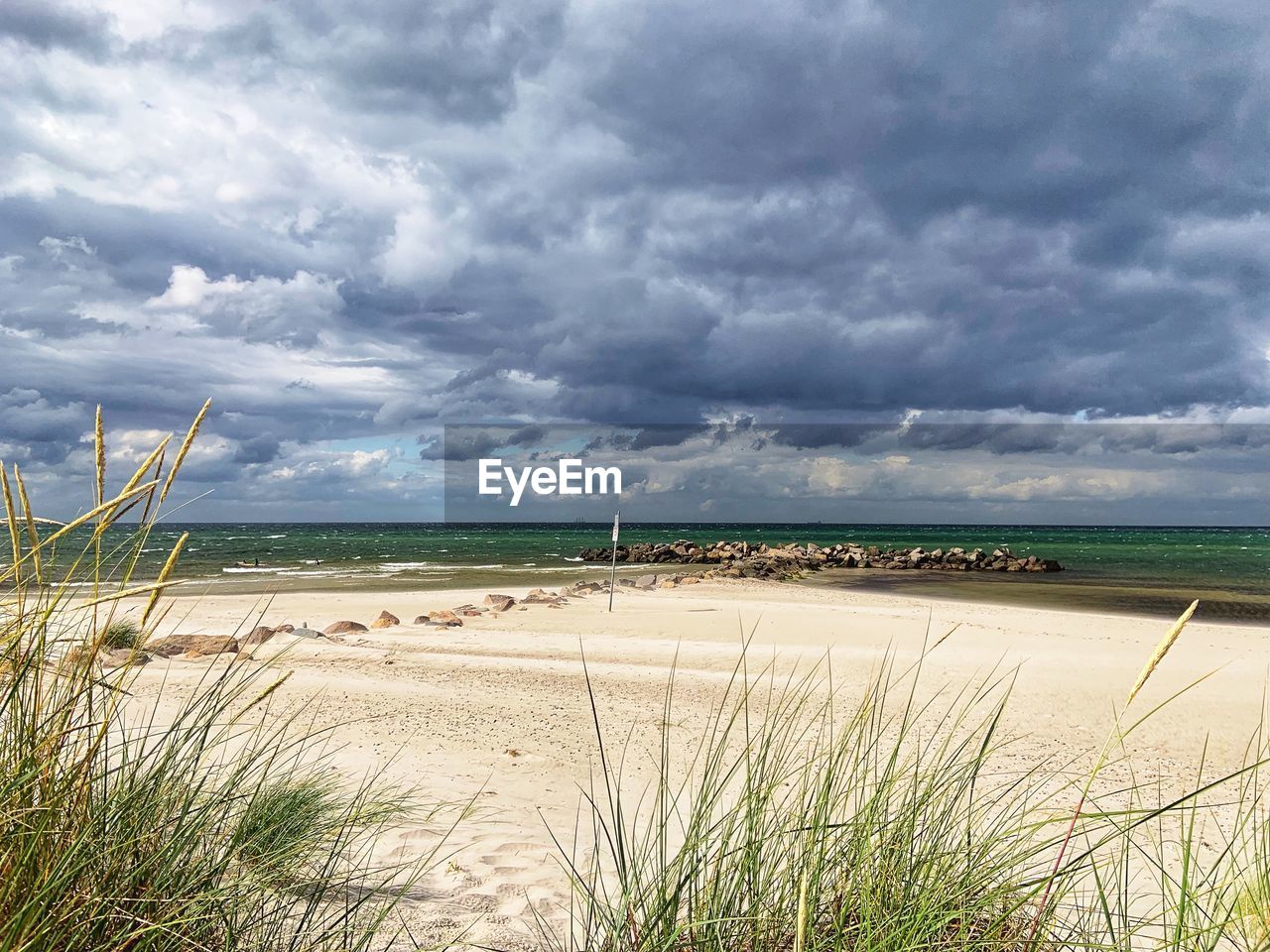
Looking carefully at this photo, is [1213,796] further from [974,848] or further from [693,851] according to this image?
[693,851]

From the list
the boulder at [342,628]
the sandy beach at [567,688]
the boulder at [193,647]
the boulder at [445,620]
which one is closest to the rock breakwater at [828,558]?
the sandy beach at [567,688]

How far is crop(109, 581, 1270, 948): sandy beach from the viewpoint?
15.9 ft

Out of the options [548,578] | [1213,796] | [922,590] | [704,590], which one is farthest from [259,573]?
[1213,796]

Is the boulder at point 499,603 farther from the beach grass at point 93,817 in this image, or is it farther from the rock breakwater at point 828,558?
the rock breakwater at point 828,558

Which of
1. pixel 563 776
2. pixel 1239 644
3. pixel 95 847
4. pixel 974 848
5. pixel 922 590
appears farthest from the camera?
pixel 922 590

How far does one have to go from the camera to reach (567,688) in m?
10.4

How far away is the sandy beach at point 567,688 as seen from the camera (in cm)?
484

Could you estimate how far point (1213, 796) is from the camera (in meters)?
6.93

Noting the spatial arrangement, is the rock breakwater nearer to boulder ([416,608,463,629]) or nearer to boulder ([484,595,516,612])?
boulder ([484,595,516,612])

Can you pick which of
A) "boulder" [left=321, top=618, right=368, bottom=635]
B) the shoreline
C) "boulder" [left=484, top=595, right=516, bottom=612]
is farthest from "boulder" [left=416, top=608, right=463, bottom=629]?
the shoreline

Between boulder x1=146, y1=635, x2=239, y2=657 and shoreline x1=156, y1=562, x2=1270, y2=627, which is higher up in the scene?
boulder x1=146, y1=635, x2=239, y2=657

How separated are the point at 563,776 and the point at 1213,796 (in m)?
5.64

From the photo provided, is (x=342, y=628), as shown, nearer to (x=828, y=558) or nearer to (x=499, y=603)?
(x=499, y=603)

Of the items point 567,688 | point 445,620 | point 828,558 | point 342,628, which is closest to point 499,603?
point 445,620
